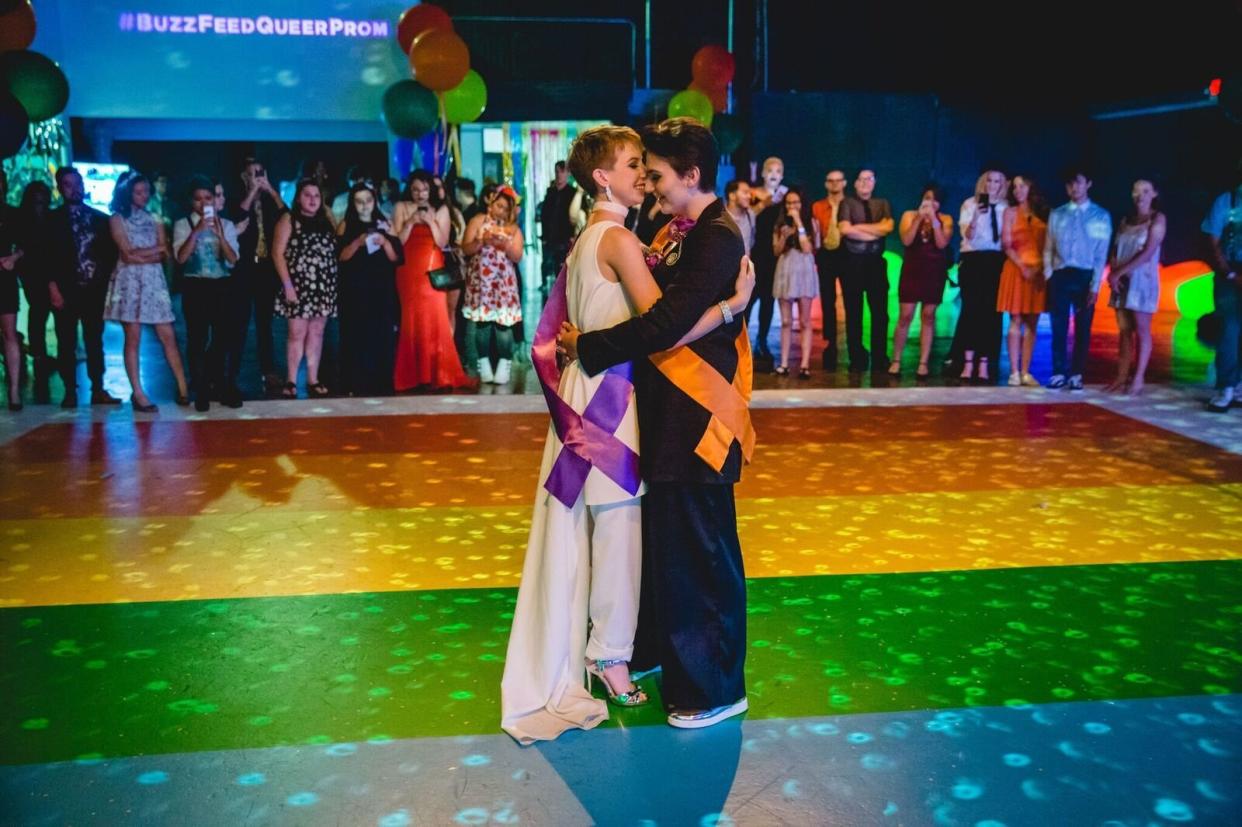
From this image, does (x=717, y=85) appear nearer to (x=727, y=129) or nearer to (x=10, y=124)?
(x=727, y=129)

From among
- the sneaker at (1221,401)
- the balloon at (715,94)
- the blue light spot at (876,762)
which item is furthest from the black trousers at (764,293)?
the blue light spot at (876,762)

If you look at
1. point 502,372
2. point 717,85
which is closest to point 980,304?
point 502,372

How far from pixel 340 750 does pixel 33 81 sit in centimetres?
838

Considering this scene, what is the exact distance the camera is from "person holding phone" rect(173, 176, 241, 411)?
Answer: 8.13m

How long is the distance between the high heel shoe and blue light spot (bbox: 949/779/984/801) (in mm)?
982

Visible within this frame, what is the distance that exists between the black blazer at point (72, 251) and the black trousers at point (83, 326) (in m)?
0.05

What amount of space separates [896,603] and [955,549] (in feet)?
2.65

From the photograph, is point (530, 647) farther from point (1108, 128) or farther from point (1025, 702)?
point (1108, 128)

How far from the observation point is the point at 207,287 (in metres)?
8.23

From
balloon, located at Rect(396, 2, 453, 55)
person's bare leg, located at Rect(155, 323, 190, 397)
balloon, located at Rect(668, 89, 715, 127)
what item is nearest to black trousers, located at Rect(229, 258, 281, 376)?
person's bare leg, located at Rect(155, 323, 190, 397)

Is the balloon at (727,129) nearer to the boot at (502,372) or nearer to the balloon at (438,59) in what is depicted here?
the balloon at (438,59)

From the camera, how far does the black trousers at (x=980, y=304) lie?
9.45 metres

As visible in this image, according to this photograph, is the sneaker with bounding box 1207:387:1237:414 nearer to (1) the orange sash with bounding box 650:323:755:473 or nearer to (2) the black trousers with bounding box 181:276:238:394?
(1) the orange sash with bounding box 650:323:755:473

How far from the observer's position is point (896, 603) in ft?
14.4
